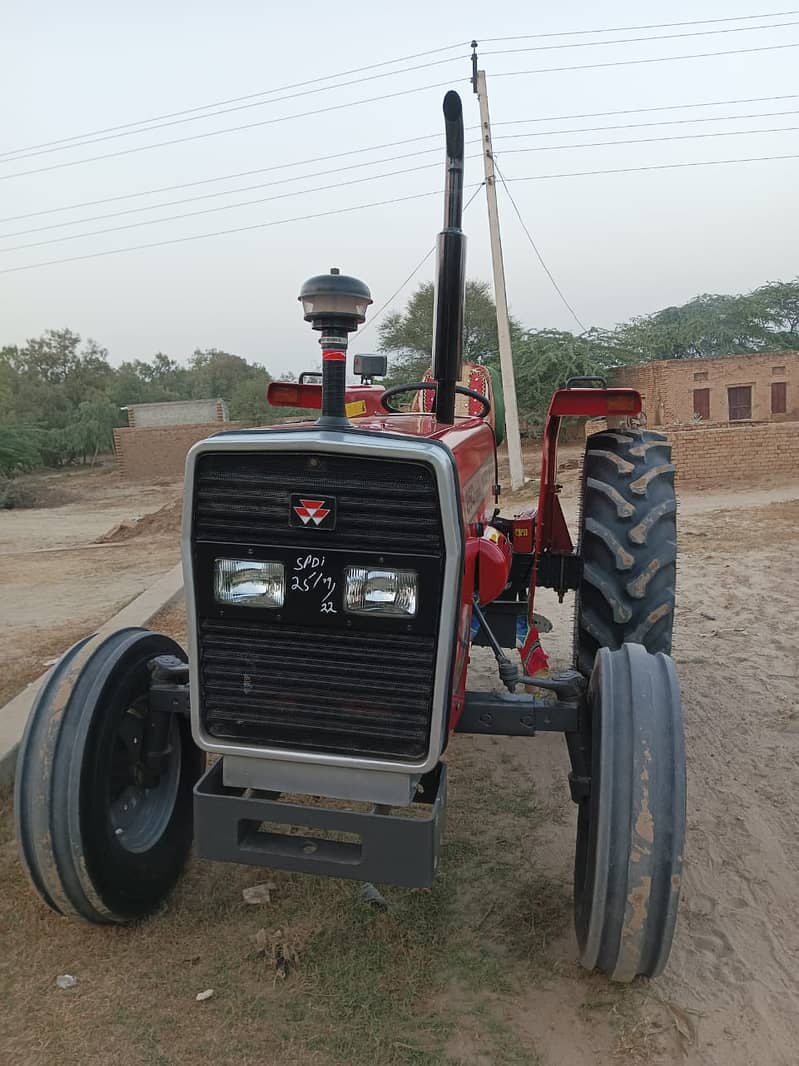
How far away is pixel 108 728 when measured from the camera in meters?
2.54

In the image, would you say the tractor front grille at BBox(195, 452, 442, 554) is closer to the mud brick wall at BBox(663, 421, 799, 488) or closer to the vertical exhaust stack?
the vertical exhaust stack

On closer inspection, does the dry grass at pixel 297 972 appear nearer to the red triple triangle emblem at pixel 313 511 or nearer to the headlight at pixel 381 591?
the headlight at pixel 381 591

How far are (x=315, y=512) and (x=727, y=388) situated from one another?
73.8 feet

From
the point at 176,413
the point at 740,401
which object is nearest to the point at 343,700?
the point at 740,401

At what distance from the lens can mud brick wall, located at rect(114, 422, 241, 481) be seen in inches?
935

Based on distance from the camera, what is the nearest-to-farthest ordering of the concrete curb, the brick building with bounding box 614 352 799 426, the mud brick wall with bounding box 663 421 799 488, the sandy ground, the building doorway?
the concrete curb, the sandy ground, the mud brick wall with bounding box 663 421 799 488, the brick building with bounding box 614 352 799 426, the building doorway

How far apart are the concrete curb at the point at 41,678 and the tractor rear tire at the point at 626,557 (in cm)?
189

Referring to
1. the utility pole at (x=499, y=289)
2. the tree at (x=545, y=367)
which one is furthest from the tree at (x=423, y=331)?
the utility pole at (x=499, y=289)

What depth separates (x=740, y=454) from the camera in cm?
1375

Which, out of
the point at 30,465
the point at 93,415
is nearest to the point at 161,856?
the point at 30,465

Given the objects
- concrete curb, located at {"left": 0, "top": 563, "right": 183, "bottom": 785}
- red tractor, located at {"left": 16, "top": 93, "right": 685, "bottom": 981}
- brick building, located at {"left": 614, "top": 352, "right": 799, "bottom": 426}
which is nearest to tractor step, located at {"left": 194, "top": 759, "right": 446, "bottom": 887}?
red tractor, located at {"left": 16, "top": 93, "right": 685, "bottom": 981}

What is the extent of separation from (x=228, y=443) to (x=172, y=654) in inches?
47.4

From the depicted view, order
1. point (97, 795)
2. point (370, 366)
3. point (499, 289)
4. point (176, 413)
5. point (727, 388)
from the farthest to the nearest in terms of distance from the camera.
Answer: point (176, 413) < point (727, 388) < point (499, 289) < point (370, 366) < point (97, 795)

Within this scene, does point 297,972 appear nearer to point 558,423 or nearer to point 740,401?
point 558,423
